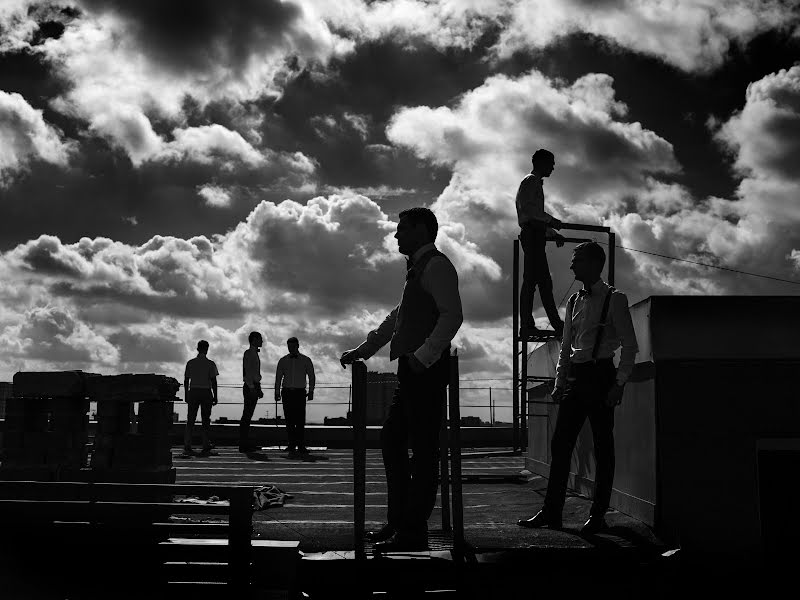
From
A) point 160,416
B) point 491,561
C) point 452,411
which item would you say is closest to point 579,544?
point 491,561

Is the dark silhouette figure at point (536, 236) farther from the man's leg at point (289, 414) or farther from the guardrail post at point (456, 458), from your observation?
the man's leg at point (289, 414)

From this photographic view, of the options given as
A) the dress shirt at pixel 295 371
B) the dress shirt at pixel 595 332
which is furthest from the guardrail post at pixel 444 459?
the dress shirt at pixel 295 371

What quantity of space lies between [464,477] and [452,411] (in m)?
5.41

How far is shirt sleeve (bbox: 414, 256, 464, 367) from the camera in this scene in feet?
17.1

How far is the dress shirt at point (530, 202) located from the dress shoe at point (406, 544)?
553cm

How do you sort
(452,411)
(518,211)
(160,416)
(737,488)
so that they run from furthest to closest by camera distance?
(518,211)
(160,416)
(737,488)
(452,411)

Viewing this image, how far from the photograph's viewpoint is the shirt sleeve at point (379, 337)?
19.3 ft

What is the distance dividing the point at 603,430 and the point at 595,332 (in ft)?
2.28

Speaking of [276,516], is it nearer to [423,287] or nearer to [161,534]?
[161,534]

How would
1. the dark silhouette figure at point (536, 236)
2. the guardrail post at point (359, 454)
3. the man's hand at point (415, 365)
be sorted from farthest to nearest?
the dark silhouette figure at point (536, 236)
the man's hand at point (415, 365)
the guardrail post at point (359, 454)

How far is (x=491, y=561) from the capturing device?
4996 mm

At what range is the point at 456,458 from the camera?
524 cm

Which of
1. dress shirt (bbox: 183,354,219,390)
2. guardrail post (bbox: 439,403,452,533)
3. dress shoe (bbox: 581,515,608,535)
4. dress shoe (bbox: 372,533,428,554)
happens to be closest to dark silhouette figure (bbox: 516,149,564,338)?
dress shoe (bbox: 581,515,608,535)

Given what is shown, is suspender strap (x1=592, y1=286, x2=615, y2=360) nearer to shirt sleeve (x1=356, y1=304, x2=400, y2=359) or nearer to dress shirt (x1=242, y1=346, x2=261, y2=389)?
shirt sleeve (x1=356, y1=304, x2=400, y2=359)
